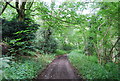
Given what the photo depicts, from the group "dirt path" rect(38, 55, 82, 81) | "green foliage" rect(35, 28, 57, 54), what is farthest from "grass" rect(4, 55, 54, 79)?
"green foliage" rect(35, 28, 57, 54)

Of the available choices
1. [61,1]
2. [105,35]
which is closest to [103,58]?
[105,35]

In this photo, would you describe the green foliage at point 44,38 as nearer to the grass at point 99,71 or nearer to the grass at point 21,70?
the grass at point 21,70

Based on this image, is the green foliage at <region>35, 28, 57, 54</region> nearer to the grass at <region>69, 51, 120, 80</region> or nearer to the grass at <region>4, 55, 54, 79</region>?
the grass at <region>4, 55, 54, 79</region>

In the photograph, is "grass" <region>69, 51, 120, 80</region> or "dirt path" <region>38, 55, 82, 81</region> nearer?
"grass" <region>69, 51, 120, 80</region>

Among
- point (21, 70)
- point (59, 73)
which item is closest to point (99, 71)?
point (59, 73)

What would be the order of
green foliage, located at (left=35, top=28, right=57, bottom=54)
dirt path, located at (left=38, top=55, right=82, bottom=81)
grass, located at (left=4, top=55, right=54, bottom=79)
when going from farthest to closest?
green foliage, located at (left=35, top=28, right=57, bottom=54) < dirt path, located at (left=38, top=55, right=82, bottom=81) < grass, located at (left=4, top=55, right=54, bottom=79)

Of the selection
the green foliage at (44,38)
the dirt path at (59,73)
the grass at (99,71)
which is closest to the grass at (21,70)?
the dirt path at (59,73)

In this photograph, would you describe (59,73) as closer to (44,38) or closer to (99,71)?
(99,71)

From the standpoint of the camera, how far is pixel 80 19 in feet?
12.9

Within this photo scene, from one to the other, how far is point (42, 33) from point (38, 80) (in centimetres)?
792

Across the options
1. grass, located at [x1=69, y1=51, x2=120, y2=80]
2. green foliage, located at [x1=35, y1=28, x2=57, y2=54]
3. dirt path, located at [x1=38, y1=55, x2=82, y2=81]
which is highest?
green foliage, located at [x1=35, y1=28, x2=57, y2=54]

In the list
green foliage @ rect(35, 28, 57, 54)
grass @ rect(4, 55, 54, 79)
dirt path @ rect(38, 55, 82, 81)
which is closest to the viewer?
grass @ rect(4, 55, 54, 79)

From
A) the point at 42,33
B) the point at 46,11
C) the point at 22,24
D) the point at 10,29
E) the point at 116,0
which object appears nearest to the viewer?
the point at 116,0

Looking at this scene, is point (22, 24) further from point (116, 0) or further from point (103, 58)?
point (103, 58)
